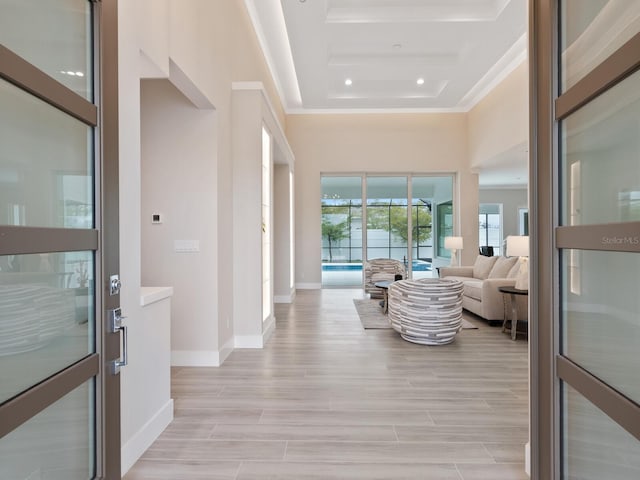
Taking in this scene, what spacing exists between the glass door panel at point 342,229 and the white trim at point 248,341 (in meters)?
5.02

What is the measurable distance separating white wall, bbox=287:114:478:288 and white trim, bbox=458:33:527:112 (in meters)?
0.62

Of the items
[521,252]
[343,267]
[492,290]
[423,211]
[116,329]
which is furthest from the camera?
[423,211]

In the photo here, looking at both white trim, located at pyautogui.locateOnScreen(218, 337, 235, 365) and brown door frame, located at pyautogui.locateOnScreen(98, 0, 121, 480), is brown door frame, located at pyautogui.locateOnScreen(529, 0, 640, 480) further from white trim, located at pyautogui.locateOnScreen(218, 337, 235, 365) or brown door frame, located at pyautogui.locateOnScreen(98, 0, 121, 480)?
white trim, located at pyautogui.locateOnScreen(218, 337, 235, 365)

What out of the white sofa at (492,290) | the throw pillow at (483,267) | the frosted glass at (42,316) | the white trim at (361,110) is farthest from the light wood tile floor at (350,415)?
the white trim at (361,110)

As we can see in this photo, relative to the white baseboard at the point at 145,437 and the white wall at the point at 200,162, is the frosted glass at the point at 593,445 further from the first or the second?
the white wall at the point at 200,162

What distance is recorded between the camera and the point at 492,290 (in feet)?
17.2

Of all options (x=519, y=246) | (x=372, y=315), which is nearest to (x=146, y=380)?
(x=372, y=315)

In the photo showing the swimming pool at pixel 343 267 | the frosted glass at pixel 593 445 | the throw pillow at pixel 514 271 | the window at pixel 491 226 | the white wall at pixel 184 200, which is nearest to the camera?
the frosted glass at pixel 593 445

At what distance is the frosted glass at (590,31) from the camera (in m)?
1.19

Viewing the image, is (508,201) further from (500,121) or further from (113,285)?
(113,285)

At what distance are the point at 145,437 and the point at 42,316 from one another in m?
1.30

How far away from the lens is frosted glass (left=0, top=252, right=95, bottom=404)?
109cm

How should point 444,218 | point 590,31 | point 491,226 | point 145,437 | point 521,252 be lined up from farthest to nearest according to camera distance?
point 491,226
point 444,218
point 521,252
point 145,437
point 590,31

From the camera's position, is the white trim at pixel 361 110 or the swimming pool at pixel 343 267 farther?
the swimming pool at pixel 343 267
